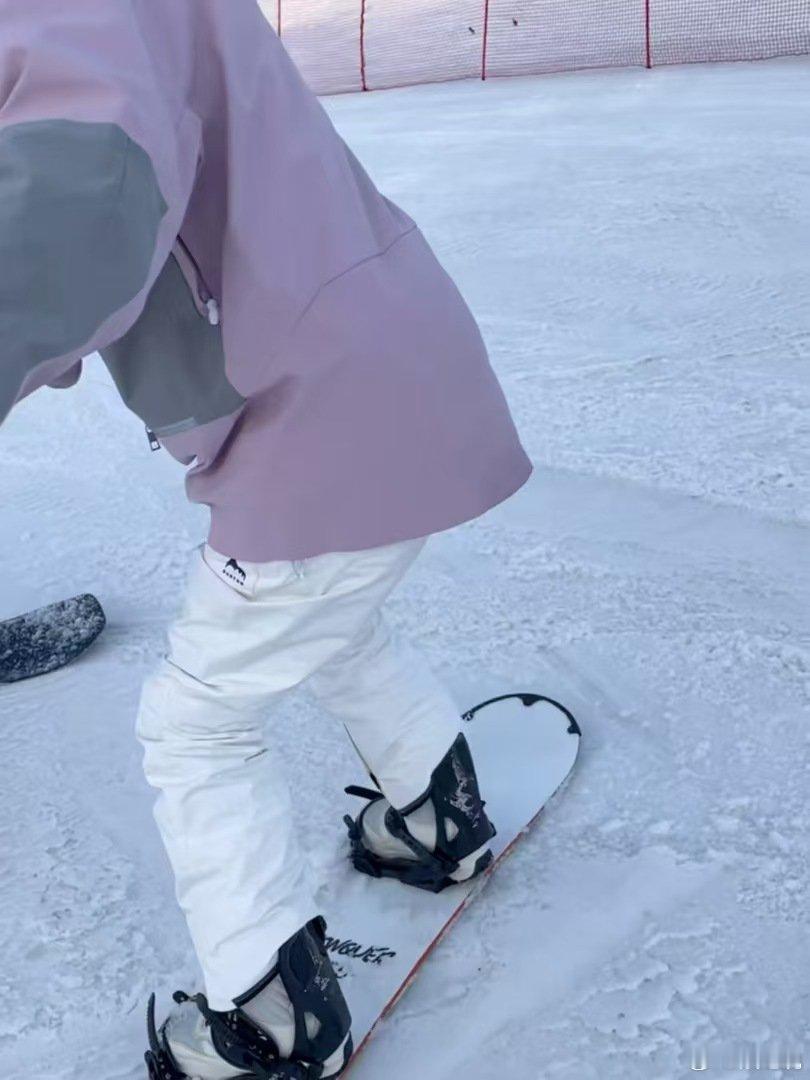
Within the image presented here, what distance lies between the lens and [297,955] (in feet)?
5.51

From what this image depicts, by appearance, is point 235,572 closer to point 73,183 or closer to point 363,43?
point 73,183

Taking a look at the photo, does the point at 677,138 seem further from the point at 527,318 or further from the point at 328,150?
the point at 328,150

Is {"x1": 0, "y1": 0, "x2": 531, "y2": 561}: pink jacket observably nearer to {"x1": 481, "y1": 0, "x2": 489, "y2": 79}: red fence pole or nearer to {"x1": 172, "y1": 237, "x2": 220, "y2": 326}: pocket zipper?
{"x1": 172, "y1": 237, "x2": 220, "y2": 326}: pocket zipper

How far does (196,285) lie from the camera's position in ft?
4.74

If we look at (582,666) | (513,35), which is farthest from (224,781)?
(513,35)

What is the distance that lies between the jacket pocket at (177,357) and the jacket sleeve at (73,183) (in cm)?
22

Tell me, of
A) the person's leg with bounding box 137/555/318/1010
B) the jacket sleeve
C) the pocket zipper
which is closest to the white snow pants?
the person's leg with bounding box 137/555/318/1010

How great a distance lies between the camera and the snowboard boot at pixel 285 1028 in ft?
5.49

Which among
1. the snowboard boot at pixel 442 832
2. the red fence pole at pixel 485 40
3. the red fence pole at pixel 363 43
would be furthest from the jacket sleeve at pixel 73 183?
the red fence pole at pixel 363 43

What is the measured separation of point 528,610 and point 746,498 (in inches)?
23.1

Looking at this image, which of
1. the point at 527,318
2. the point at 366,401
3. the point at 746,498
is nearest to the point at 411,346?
the point at 366,401

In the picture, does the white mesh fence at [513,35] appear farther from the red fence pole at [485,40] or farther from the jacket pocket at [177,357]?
the jacket pocket at [177,357]

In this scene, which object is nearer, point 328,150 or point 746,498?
point 328,150

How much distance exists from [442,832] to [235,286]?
2.95ft
